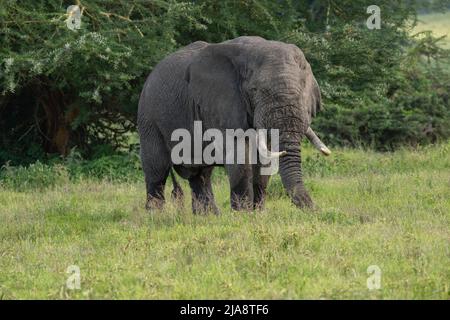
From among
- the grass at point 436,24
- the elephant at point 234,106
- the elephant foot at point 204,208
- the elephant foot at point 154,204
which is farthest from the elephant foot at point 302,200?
the grass at point 436,24

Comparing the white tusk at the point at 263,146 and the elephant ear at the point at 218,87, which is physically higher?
the elephant ear at the point at 218,87

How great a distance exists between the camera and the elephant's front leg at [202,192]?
10855 mm

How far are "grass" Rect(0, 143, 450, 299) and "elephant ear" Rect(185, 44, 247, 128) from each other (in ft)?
3.27

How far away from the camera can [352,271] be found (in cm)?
727

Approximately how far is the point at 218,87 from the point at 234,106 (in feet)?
1.18

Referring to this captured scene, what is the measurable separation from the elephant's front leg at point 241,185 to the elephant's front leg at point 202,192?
99 centimetres

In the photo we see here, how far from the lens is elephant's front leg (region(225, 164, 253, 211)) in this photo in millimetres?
9734

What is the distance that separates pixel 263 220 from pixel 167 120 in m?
2.36

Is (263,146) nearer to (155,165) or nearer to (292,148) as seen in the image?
(292,148)

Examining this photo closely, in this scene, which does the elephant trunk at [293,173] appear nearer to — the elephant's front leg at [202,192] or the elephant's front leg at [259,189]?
the elephant's front leg at [259,189]

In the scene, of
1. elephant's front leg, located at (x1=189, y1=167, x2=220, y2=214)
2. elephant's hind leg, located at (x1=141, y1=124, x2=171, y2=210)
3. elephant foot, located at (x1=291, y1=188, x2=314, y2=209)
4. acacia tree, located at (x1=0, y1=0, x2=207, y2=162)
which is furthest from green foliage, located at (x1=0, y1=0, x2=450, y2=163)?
elephant foot, located at (x1=291, y1=188, x2=314, y2=209)

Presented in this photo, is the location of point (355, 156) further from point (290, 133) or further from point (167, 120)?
point (290, 133)

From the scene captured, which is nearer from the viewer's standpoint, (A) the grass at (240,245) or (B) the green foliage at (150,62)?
(A) the grass at (240,245)
